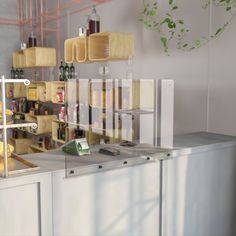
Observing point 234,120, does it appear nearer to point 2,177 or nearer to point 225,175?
point 225,175

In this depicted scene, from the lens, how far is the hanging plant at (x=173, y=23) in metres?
2.22

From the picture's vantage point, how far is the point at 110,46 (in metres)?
2.76

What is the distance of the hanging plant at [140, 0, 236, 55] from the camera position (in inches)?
87.5

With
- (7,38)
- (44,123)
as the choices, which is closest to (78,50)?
(44,123)

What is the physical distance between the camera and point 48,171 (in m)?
1.38

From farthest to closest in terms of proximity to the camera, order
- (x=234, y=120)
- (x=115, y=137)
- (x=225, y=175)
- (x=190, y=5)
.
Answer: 1. (x=115, y=137)
2. (x=190, y=5)
3. (x=234, y=120)
4. (x=225, y=175)

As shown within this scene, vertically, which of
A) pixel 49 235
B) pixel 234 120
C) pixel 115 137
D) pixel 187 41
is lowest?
pixel 49 235

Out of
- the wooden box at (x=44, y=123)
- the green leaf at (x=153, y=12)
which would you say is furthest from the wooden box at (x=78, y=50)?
the wooden box at (x=44, y=123)

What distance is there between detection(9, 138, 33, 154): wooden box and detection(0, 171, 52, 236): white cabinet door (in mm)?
3683

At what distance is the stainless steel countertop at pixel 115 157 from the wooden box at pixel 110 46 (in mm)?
1060

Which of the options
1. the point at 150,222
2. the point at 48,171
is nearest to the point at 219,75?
Result: the point at 150,222

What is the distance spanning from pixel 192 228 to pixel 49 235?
903 mm

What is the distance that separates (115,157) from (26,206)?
1.62ft

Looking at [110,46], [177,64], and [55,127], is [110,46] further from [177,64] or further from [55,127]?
[55,127]
